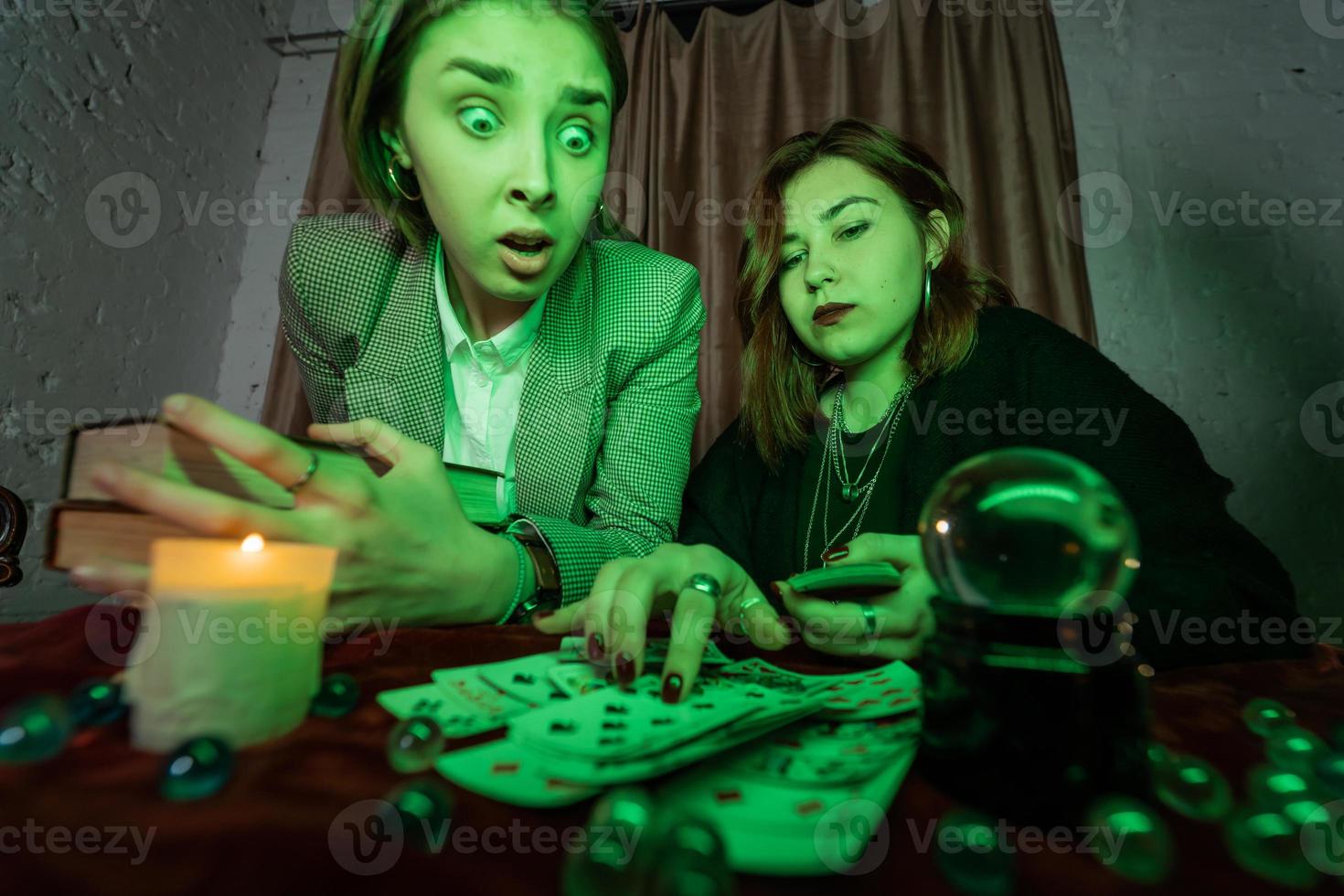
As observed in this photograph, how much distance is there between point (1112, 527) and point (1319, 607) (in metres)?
2.21

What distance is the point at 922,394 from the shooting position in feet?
3.72

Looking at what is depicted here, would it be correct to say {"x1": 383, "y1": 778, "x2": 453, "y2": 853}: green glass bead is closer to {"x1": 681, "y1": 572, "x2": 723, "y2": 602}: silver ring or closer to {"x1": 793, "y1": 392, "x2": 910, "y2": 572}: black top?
{"x1": 681, "y1": 572, "x2": 723, "y2": 602}: silver ring

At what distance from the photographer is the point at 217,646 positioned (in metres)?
0.35

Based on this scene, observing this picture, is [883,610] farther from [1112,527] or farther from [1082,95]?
[1082,95]

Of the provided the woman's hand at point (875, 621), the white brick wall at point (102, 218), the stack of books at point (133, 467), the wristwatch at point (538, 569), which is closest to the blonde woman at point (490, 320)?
the wristwatch at point (538, 569)

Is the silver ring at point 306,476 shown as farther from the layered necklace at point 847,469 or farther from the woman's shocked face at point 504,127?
the layered necklace at point 847,469

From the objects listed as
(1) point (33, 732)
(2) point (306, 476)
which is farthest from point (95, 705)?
(2) point (306, 476)

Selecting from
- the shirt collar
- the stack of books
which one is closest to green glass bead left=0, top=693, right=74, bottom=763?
the stack of books

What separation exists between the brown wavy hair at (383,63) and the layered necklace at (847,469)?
67cm

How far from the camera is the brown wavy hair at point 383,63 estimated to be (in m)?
0.95

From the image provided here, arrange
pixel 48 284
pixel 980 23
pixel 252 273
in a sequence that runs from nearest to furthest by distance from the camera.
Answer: pixel 48 284, pixel 980 23, pixel 252 273

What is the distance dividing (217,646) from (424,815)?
16cm

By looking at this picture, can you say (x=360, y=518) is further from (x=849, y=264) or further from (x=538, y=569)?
(x=849, y=264)

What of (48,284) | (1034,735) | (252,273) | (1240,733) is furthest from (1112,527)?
(252,273)
